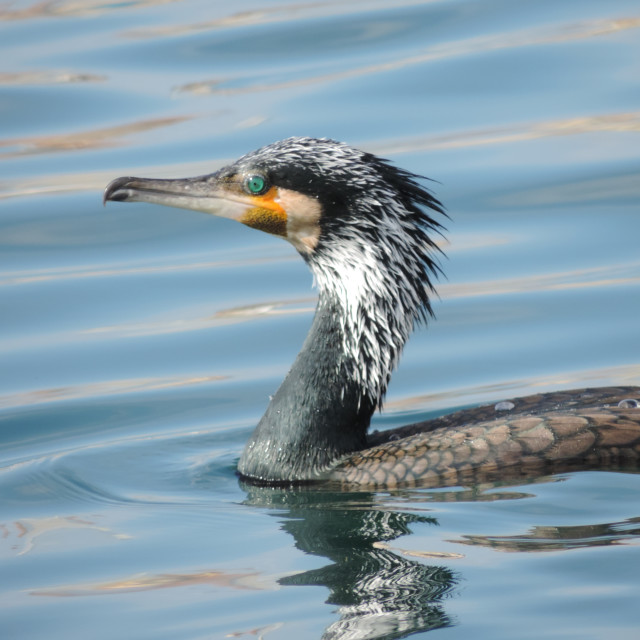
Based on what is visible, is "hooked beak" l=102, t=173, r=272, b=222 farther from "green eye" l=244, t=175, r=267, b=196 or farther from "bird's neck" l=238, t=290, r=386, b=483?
"bird's neck" l=238, t=290, r=386, b=483

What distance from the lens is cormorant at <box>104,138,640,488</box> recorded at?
22.6ft

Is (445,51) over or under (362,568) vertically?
over

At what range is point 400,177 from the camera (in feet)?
23.2

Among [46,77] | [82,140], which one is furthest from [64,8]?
[82,140]

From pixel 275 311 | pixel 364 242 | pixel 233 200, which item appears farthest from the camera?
pixel 275 311

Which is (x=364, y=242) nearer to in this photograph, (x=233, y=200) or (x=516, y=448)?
(x=233, y=200)

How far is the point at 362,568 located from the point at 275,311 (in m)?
4.29

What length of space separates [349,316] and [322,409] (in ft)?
1.57

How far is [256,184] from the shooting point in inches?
282

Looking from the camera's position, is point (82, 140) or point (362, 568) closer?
point (362, 568)

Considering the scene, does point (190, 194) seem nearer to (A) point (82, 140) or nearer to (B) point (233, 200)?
(B) point (233, 200)

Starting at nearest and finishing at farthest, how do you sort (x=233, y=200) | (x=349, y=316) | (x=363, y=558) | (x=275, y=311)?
1. (x=363, y=558)
2. (x=349, y=316)
3. (x=233, y=200)
4. (x=275, y=311)

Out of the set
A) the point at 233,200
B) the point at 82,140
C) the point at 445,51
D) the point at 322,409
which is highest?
the point at 445,51

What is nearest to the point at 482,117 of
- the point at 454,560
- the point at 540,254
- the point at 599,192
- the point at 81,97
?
the point at 599,192
